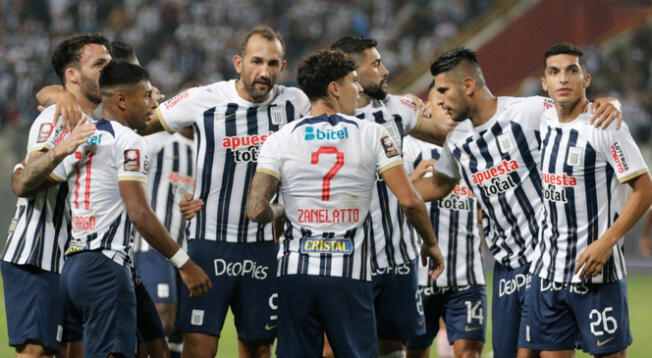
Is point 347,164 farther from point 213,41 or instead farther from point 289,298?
point 213,41

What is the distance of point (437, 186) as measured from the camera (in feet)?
24.6

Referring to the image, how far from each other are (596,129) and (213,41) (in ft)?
57.5

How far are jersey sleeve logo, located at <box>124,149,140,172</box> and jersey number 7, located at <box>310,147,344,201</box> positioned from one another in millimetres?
1029

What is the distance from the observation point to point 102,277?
6148 mm

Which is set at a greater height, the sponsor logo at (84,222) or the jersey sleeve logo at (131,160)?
the jersey sleeve logo at (131,160)

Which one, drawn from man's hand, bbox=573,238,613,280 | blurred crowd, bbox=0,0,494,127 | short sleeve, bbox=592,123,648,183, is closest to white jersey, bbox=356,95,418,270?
man's hand, bbox=573,238,613,280

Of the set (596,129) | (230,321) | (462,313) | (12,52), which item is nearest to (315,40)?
(12,52)

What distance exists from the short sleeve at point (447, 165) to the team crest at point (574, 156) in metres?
1.08

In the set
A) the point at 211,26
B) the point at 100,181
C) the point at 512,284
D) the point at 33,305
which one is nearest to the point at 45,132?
the point at 100,181

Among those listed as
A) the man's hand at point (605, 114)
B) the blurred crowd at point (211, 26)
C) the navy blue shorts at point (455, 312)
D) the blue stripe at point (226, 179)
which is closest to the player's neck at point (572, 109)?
the man's hand at point (605, 114)

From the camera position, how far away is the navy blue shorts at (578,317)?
628 cm

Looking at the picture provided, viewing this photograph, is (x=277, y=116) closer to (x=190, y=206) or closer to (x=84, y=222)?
(x=190, y=206)

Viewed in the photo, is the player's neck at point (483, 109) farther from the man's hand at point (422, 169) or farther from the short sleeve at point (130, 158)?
the short sleeve at point (130, 158)

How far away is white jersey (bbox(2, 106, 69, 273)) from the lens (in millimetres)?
6414
